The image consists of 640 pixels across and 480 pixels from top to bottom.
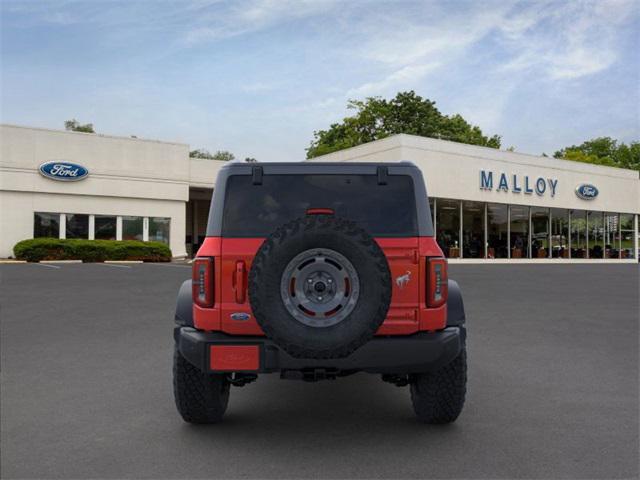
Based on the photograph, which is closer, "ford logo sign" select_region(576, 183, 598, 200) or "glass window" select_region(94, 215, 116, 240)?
"glass window" select_region(94, 215, 116, 240)

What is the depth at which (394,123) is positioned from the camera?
6250 cm

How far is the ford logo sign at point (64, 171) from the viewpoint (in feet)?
110

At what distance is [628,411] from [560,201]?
40.2 meters

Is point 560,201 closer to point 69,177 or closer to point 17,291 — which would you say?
point 69,177

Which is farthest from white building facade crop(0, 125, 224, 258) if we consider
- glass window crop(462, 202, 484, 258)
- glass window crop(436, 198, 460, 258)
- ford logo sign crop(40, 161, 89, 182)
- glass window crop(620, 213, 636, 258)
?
glass window crop(620, 213, 636, 258)

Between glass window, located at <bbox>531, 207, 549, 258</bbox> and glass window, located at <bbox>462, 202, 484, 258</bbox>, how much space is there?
5.28m

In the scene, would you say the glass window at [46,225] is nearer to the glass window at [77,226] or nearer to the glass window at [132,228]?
the glass window at [77,226]

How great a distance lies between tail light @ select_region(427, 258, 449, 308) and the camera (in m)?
3.89

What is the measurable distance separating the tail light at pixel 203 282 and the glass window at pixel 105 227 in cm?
3371

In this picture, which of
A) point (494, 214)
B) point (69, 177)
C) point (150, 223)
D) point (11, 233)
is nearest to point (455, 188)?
point (494, 214)

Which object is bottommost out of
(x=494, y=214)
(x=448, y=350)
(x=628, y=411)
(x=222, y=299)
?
(x=628, y=411)

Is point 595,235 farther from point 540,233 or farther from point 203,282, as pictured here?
point 203,282

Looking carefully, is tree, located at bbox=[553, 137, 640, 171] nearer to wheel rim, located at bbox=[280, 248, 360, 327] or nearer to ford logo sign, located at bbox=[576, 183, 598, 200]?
ford logo sign, located at bbox=[576, 183, 598, 200]

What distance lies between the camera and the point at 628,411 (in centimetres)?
474
